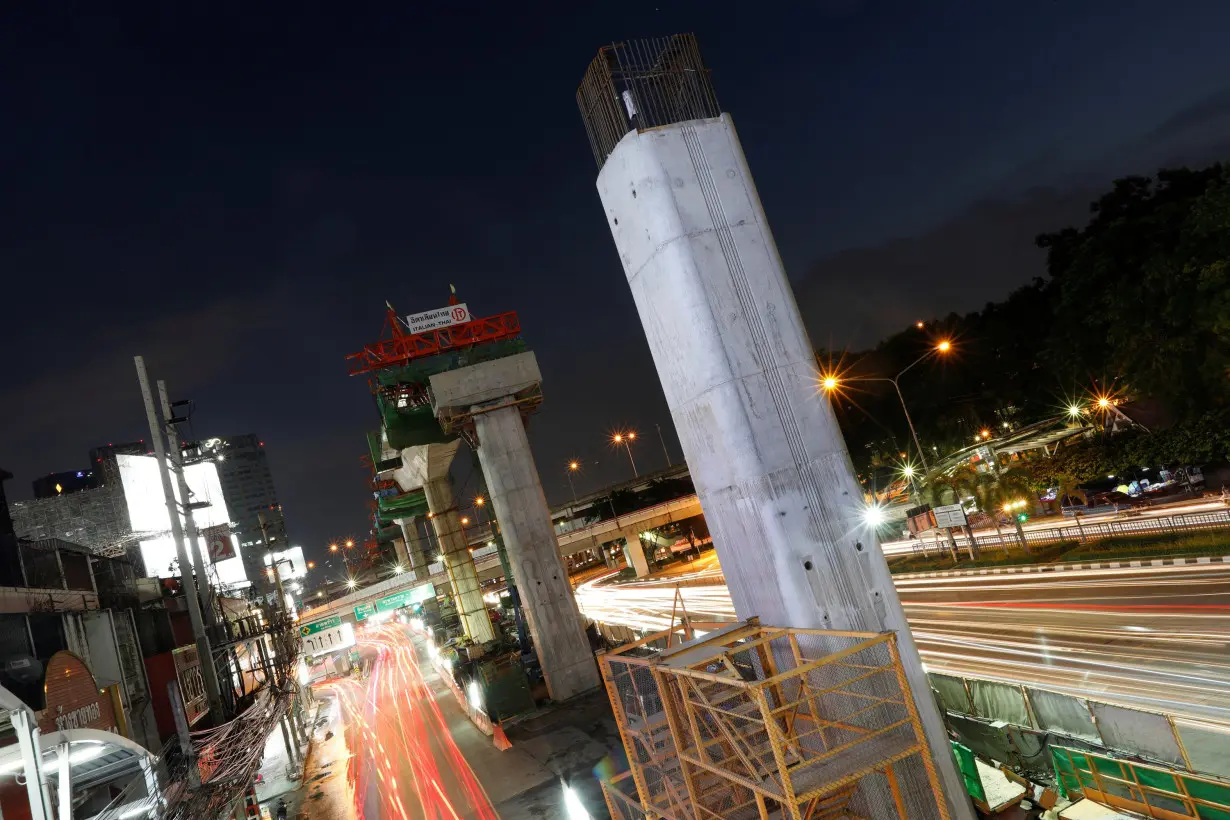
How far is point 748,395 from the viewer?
315 inches

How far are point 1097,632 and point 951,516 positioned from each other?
14.7m

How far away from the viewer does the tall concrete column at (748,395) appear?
7.89m

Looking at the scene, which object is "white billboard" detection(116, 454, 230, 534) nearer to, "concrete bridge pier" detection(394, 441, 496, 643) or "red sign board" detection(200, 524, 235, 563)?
"red sign board" detection(200, 524, 235, 563)

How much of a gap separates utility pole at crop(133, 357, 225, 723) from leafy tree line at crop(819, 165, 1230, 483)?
37442 mm

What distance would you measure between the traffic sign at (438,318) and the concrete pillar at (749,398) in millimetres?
23655

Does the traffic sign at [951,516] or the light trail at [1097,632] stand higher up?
the traffic sign at [951,516]

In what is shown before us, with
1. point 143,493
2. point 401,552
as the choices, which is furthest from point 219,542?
point 401,552

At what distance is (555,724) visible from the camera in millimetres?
22875

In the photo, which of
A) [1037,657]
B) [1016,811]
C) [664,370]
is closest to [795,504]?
[664,370]

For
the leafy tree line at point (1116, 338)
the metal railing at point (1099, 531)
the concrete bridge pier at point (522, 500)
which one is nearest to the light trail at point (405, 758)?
the concrete bridge pier at point (522, 500)

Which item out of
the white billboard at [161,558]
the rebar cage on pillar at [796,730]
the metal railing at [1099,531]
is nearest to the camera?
the rebar cage on pillar at [796,730]

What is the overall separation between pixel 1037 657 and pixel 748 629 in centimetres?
1259

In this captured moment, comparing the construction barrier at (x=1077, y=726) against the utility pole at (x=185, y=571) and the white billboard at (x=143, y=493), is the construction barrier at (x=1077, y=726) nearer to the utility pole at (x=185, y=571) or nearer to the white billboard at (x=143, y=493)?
the utility pole at (x=185, y=571)

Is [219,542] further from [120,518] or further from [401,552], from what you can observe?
[401,552]
